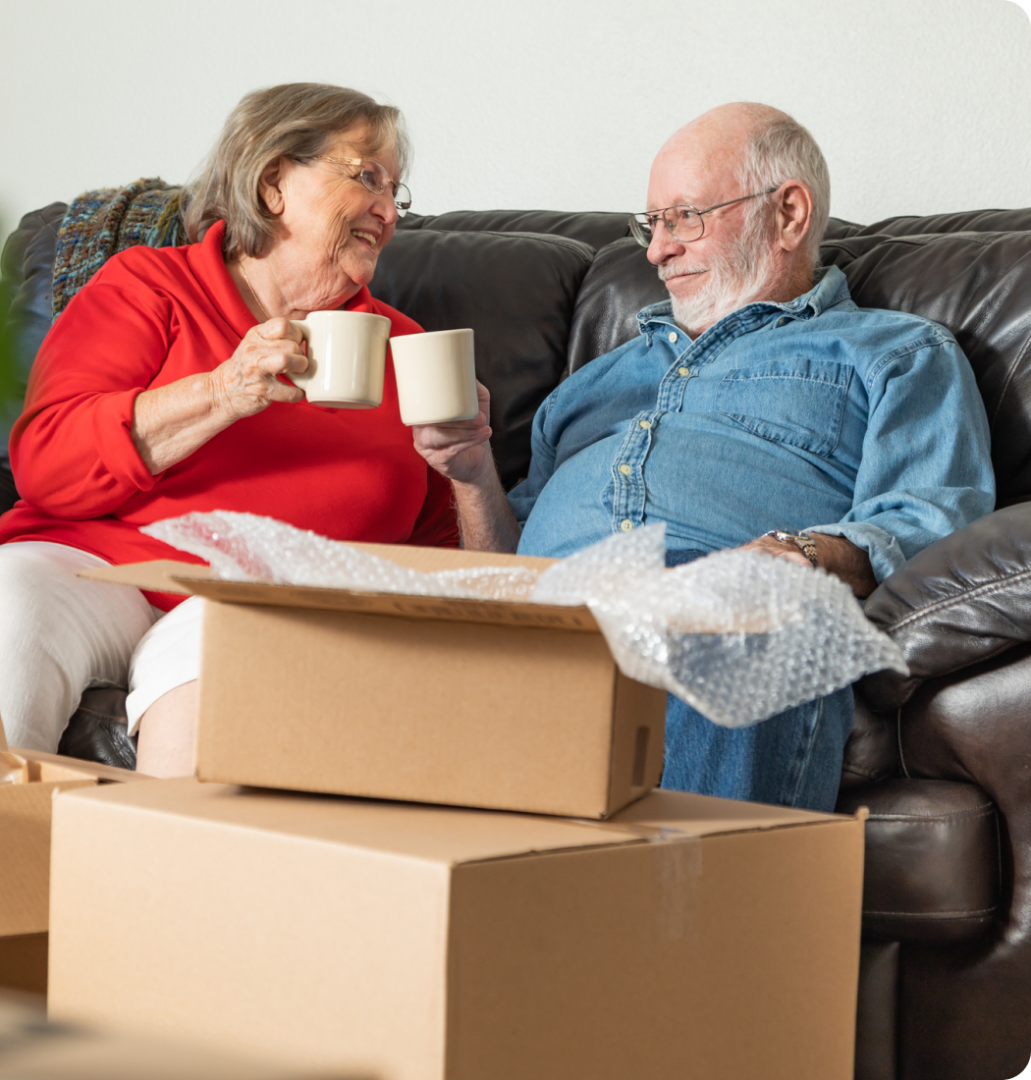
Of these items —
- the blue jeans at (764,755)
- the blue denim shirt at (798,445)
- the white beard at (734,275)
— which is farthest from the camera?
the white beard at (734,275)

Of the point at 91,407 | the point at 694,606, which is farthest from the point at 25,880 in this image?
the point at 91,407

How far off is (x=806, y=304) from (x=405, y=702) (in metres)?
1.17

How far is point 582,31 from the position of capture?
7.81 ft

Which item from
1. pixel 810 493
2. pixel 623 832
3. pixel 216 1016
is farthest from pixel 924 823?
pixel 216 1016

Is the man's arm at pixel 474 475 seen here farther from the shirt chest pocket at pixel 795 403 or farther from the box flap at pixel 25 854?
the box flap at pixel 25 854

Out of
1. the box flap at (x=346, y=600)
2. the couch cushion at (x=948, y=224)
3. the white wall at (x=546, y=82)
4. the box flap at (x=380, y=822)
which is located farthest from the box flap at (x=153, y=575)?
the couch cushion at (x=948, y=224)

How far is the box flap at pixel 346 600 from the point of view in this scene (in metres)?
0.62

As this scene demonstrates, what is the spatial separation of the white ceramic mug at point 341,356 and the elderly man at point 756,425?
0.20 meters

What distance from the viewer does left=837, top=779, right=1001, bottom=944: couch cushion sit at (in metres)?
1.13

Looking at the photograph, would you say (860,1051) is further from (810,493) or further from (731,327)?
(731,327)

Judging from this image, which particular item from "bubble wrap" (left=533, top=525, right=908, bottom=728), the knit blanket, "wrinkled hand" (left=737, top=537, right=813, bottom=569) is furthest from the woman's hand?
the knit blanket

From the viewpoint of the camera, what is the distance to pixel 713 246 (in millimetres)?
1722

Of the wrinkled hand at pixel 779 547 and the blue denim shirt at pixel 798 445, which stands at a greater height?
the blue denim shirt at pixel 798 445

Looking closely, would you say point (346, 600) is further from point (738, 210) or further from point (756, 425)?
point (738, 210)
